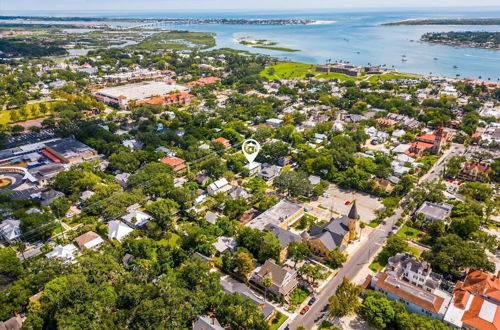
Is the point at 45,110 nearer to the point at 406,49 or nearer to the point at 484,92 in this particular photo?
the point at 484,92

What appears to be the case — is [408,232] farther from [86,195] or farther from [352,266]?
[86,195]

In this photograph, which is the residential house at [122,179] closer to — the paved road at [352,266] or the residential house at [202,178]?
the residential house at [202,178]

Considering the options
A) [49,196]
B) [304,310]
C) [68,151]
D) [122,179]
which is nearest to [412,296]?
[304,310]

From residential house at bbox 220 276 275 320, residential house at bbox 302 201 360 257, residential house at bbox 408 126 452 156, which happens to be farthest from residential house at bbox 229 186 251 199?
residential house at bbox 408 126 452 156

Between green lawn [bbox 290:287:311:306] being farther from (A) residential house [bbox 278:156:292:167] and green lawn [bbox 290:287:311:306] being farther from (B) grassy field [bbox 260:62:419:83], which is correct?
(B) grassy field [bbox 260:62:419:83]

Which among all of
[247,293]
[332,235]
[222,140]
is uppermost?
[222,140]

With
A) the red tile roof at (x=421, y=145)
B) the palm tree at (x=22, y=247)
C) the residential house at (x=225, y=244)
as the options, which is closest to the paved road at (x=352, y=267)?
the residential house at (x=225, y=244)
